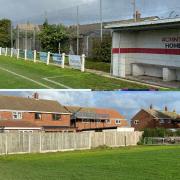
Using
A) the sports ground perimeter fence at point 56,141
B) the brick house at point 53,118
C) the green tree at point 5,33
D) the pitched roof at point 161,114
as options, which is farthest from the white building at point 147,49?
the green tree at point 5,33

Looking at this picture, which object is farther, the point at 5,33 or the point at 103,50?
the point at 5,33

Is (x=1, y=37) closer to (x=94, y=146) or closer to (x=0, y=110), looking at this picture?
(x=0, y=110)

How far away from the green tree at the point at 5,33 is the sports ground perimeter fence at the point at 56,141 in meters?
20.4

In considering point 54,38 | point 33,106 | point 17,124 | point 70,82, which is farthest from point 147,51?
point 17,124

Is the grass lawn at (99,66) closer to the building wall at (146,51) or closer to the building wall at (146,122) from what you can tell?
the building wall at (146,51)

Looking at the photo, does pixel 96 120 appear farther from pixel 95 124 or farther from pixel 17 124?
pixel 17 124

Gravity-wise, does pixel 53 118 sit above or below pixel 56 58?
below

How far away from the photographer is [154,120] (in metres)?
46.0

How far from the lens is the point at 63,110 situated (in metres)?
42.8

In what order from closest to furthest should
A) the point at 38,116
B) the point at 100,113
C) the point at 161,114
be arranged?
the point at 161,114 → the point at 38,116 → the point at 100,113

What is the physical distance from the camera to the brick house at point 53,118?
124 feet

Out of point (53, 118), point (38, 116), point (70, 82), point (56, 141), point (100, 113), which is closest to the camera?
point (70, 82)

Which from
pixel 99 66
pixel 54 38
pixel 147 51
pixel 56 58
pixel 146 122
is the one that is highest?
pixel 54 38

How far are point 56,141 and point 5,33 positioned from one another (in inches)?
1031
